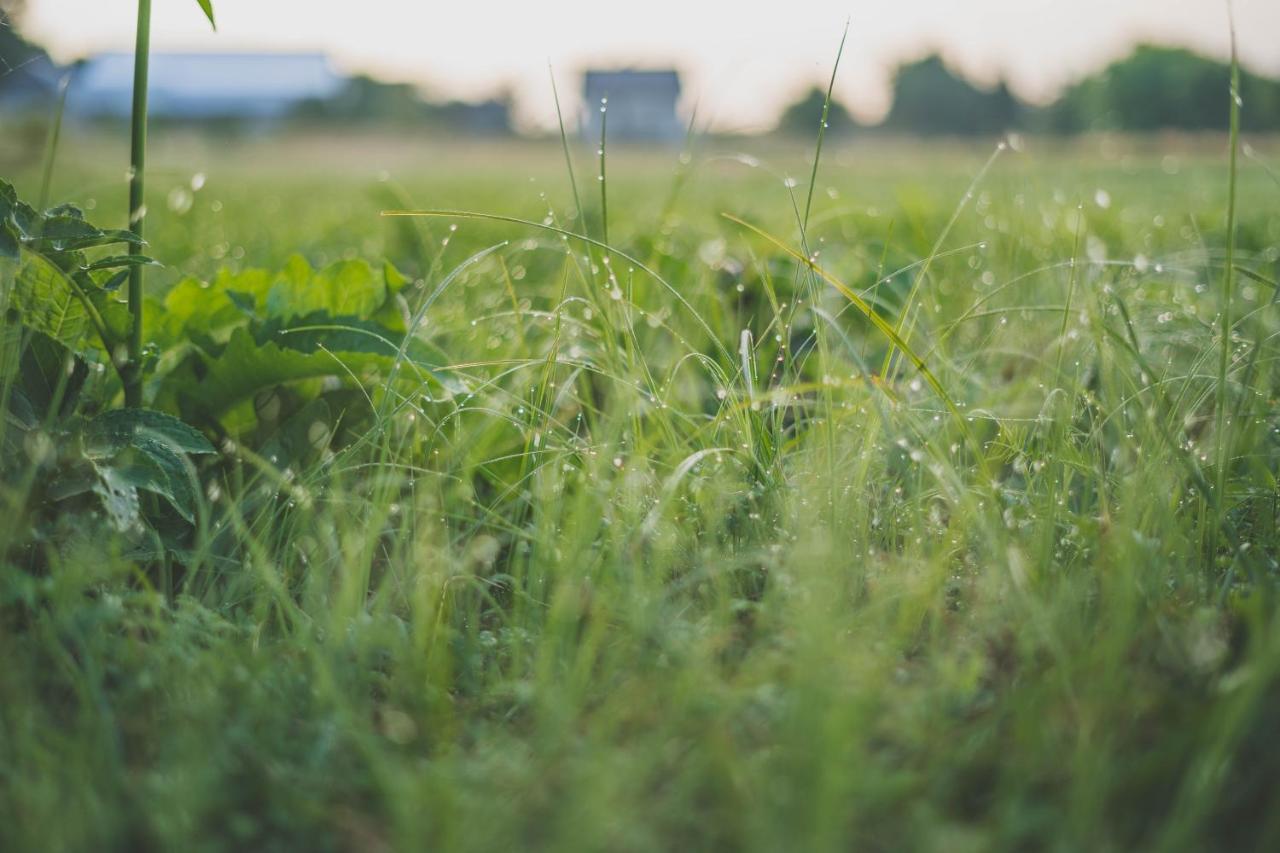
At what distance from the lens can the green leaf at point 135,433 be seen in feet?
3.55

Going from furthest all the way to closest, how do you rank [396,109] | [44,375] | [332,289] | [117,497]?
[396,109]
[332,289]
[44,375]
[117,497]

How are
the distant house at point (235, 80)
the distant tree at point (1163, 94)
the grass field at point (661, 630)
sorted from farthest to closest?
the distant house at point (235, 80) → the distant tree at point (1163, 94) → the grass field at point (661, 630)

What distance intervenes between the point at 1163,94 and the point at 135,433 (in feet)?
180

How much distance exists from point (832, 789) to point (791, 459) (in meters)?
0.72

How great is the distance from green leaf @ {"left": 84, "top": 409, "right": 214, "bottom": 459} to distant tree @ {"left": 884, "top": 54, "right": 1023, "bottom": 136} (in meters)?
47.9

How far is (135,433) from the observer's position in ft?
3.58

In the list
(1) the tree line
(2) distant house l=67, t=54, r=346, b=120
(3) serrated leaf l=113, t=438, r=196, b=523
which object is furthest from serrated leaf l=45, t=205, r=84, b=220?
(2) distant house l=67, t=54, r=346, b=120

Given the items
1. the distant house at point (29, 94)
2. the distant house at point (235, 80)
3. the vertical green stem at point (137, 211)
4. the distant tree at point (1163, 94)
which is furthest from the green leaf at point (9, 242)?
the distant house at point (235, 80)

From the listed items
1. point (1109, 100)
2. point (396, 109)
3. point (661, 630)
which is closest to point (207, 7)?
point (661, 630)

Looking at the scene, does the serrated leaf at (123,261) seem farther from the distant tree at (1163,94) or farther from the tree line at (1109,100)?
the distant tree at (1163,94)

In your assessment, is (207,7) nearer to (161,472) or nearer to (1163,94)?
(161,472)

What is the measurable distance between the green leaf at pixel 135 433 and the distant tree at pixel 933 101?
157 feet

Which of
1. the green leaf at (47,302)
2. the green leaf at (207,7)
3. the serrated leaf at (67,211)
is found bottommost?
the green leaf at (47,302)

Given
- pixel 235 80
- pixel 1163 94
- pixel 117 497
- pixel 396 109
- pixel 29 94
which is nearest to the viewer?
pixel 117 497
